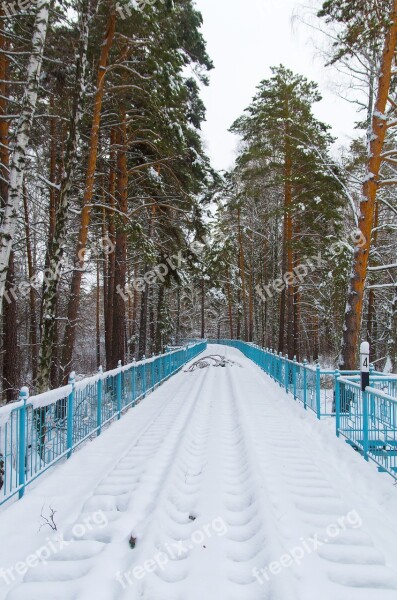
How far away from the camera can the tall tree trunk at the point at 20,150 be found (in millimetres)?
6324

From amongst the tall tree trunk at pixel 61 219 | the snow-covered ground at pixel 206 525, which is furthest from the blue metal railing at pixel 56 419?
the tall tree trunk at pixel 61 219

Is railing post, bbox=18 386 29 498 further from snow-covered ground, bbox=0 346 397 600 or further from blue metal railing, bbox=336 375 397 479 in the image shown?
blue metal railing, bbox=336 375 397 479

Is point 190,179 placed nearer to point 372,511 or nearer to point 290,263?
point 290,263

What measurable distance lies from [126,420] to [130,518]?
519cm

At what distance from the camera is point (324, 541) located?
348cm

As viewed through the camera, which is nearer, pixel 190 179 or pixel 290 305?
pixel 190 179

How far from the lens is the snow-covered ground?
2914mm

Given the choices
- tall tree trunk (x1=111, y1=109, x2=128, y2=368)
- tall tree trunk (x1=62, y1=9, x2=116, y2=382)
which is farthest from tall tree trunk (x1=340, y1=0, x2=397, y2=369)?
tall tree trunk (x1=111, y1=109, x2=128, y2=368)

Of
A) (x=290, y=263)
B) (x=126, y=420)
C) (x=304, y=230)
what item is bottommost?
(x=126, y=420)

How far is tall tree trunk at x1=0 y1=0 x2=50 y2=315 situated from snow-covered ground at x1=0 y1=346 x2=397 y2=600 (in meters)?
3.38

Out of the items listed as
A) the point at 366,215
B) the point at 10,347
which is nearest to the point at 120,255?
the point at 10,347

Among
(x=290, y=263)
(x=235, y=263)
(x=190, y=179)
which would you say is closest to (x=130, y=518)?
(x=190, y=179)

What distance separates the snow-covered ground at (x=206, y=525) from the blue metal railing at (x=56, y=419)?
0.94 feet

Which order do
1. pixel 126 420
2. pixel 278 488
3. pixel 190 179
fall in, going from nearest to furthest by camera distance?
1. pixel 278 488
2. pixel 126 420
3. pixel 190 179
